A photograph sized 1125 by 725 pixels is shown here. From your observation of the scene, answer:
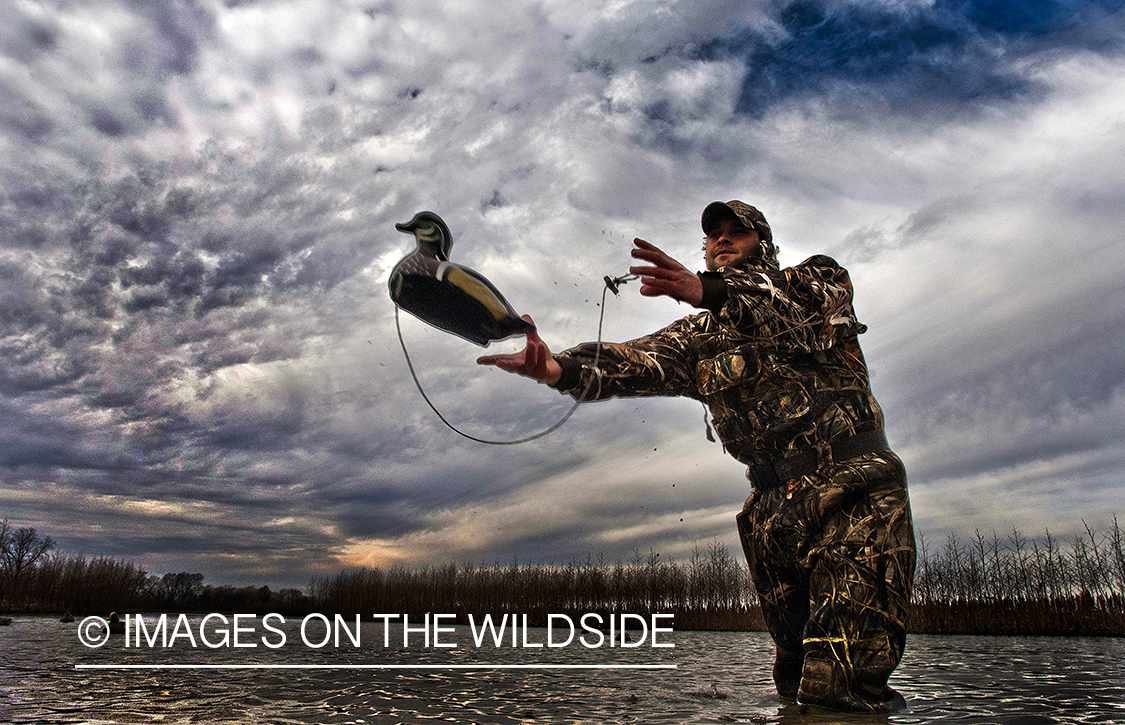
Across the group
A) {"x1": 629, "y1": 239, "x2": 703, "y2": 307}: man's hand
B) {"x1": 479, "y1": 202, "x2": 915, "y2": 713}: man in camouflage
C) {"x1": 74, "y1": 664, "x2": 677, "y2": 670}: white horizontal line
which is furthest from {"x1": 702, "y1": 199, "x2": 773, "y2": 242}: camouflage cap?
{"x1": 74, "y1": 664, "x2": 677, "y2": 670}: white horizontal line

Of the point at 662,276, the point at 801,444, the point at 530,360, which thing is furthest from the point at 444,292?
the point at 801,444

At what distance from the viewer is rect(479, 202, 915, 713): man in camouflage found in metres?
2.93

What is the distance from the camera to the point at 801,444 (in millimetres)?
3279

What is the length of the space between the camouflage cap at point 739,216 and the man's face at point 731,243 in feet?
0.12

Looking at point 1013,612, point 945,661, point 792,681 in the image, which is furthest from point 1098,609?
point 792,681

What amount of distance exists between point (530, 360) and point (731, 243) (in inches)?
51.6

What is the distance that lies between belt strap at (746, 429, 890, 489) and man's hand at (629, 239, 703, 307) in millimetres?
1035

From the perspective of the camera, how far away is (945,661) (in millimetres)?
7957

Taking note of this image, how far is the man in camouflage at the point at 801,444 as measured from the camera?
293 centimetres

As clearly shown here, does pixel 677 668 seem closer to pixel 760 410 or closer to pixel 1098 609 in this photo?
pixel 760 410

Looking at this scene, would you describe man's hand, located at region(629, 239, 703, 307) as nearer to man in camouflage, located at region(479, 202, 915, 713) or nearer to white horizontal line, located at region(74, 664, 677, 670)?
man in camouflage, located at region(479, 202, 915, 713)

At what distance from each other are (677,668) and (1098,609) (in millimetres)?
18934

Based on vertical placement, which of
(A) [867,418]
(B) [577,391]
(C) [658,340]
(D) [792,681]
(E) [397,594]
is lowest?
(E) [397,594]

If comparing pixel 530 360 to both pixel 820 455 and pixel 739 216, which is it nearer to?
pixel 739 216
